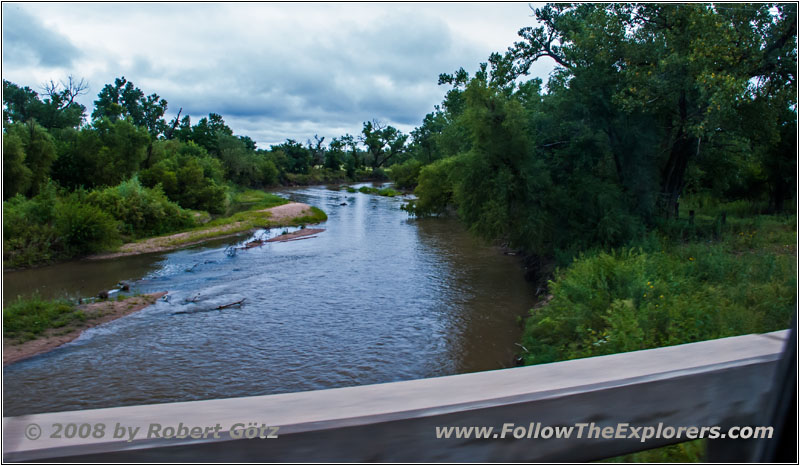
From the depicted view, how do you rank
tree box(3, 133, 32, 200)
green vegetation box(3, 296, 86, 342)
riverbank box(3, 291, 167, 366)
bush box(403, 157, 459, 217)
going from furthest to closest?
bush box(403, 157, 459, 217) < tree box(3, 133, 32, 200) < green vegetation box(3, 296, 86, 342) < riverbank box(3, 291, 167, 366)

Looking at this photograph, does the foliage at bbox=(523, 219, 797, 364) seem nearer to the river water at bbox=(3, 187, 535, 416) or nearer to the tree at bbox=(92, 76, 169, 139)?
the river water at bbox=(3, 187, 535, 416)

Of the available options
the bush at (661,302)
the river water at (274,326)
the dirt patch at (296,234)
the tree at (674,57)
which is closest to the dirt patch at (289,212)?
the dirt patch at (296,234)

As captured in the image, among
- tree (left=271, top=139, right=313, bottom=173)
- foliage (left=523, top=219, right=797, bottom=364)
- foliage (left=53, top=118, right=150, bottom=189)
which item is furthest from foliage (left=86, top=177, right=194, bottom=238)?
tree (left=271, top=139, right=313, bottom=173)

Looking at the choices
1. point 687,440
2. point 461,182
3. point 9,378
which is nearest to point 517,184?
point 461,182

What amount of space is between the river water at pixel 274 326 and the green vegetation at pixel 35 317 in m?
0.89

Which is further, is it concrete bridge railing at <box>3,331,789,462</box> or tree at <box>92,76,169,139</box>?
tree at <box>92,76,169,139</box>

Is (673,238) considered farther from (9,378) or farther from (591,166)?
(9,378)

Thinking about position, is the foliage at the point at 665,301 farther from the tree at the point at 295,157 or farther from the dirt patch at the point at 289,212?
the tree at the point at 295,157

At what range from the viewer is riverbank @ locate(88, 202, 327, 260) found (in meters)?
22.2

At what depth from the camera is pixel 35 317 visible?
39.3ft

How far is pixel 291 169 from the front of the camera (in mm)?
82125

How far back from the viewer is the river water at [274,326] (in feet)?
30.6

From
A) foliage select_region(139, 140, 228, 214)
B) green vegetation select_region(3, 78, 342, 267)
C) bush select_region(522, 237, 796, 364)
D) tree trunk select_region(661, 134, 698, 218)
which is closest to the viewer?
bush select_region(522, 237, 796, 364)

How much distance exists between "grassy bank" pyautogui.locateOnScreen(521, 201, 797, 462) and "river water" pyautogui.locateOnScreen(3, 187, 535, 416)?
5.66 feet
